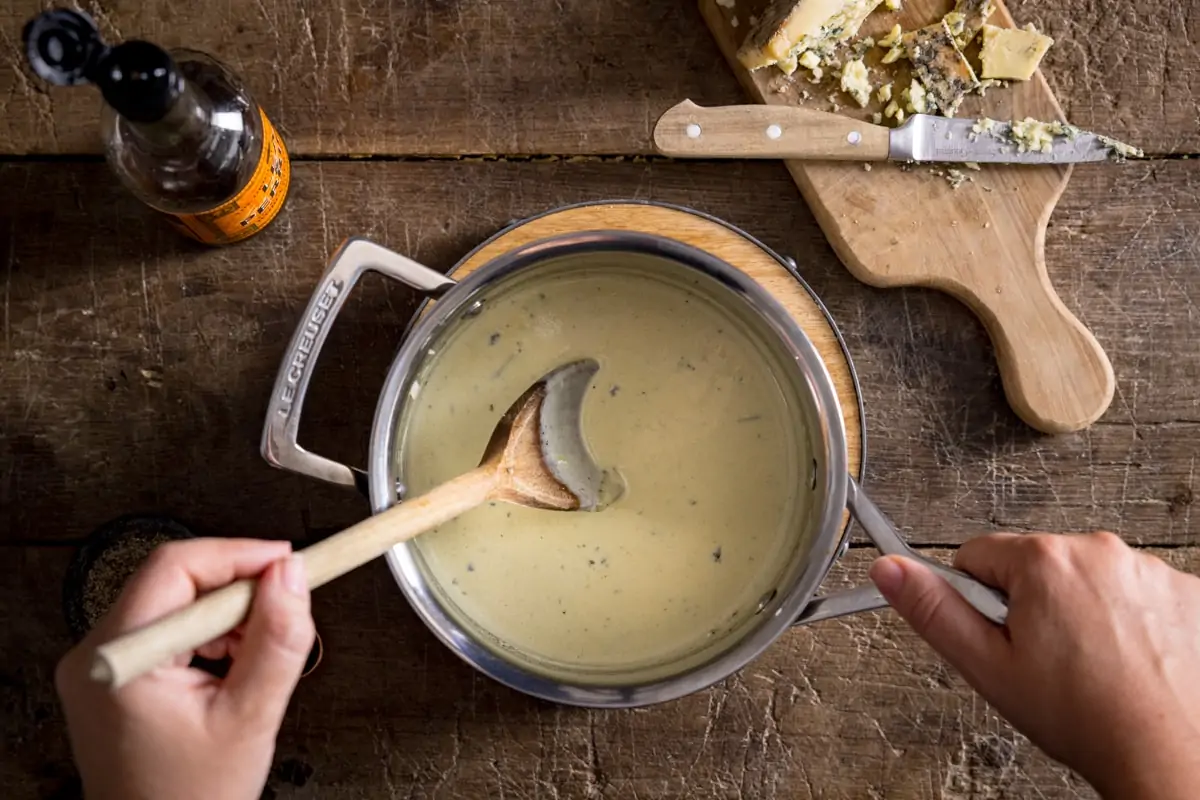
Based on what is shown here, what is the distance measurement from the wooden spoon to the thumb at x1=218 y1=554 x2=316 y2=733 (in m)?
0.01

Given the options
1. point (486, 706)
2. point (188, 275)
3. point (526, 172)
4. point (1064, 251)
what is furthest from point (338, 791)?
point (1064, 251)

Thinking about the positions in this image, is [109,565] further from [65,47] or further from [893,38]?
[893,38]

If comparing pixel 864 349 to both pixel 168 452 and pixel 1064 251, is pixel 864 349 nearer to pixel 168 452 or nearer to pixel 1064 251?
pixel 1064 251

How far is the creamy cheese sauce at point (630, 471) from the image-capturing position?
0.78 meters

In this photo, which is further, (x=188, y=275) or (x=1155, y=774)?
(x=188, y=275)

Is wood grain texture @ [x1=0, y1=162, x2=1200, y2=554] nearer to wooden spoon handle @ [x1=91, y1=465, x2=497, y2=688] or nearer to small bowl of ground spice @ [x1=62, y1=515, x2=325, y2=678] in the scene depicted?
small bowl of ground spice @ [x1=62, y1=515, x2=325, y2=678]

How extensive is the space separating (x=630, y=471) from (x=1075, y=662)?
36 cm

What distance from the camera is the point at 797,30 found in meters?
0.82

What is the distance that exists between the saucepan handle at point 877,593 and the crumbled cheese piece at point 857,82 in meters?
0.39

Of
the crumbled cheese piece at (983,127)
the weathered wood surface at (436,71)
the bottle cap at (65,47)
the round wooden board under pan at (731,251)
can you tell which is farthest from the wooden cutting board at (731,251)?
the bottle cap at (65,47)

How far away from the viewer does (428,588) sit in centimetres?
75

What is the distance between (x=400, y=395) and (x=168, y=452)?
33cm

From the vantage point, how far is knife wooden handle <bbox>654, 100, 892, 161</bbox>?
0.86 m

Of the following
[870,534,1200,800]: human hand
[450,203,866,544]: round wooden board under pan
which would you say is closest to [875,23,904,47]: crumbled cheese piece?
[450,203,866,544]: round wooden board under pan
